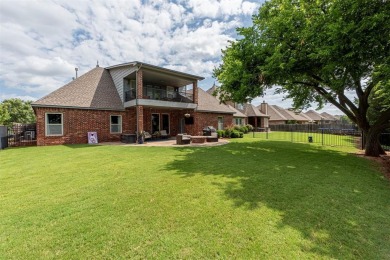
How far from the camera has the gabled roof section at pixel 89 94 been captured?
1373 cm

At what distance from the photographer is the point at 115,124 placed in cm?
1606

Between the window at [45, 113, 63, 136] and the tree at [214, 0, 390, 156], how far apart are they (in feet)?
39.0

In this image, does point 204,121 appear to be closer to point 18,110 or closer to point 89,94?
point 89,94

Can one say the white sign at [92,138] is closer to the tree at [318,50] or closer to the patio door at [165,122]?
the patio door at [165,122]

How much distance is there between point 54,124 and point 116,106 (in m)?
4.49

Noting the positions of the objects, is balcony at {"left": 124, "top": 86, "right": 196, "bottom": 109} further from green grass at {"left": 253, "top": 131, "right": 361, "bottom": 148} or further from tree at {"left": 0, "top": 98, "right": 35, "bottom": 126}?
tree at {"left": 0, "top": 98, "right": 35, "bottom": 126}

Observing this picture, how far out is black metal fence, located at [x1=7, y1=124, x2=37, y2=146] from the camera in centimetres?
1366

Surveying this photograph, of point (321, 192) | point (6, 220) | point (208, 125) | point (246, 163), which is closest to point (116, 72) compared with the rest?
point (208, 125)

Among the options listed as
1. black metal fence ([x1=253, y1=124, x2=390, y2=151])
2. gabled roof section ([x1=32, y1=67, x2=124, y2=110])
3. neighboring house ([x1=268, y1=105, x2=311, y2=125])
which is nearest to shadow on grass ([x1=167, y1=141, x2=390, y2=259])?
gabled roof section ([x1=32, y1=67, x2=124, y2=110])

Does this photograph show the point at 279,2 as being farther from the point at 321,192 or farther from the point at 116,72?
the point at 116,72

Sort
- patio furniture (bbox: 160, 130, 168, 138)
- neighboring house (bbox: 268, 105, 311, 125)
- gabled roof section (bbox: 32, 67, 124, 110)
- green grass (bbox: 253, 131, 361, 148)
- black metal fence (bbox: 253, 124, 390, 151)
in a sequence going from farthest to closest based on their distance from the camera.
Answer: neighboring house (bbox: 268, 105, 311, 125)
black metal fence (bbox: 253, 124, 390, 151)
patio furniture (bbox: 160, 130, 168, 138)
green grass (bbox: 253, 131, 361, 148)
gabled roof section (bbox: 32, 67, 124, 110)

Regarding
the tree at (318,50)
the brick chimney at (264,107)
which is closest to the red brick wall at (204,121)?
the tree at (318,50)

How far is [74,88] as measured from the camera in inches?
607

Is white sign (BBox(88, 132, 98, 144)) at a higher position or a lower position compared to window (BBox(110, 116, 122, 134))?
lower
